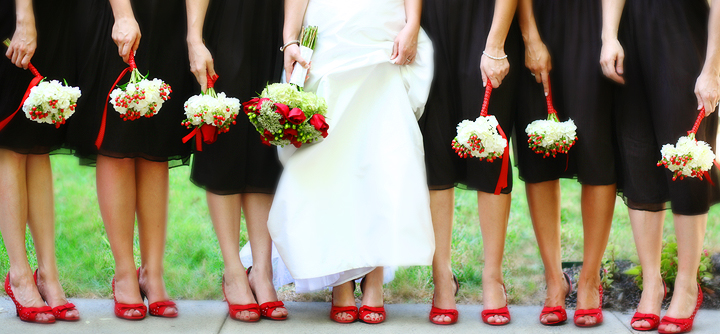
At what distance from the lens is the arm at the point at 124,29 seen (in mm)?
3389

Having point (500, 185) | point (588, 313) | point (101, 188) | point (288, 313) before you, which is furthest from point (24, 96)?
point (588, 313)

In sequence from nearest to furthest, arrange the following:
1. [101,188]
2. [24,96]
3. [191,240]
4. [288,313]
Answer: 1. [24,96]
2. [101,188]
3. [288,313]
4. [191,240]

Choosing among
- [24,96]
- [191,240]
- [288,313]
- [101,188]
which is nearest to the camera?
[24,96]

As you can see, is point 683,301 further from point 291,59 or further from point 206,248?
point 206,248

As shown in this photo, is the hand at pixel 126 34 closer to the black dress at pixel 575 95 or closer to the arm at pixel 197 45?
the arm at pixel 197 45

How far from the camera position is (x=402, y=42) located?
142 inches

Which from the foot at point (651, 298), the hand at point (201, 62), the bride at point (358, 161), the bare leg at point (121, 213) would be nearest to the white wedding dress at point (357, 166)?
the bride at point (358, 161)

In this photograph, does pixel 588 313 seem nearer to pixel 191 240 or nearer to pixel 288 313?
pixel 288 313

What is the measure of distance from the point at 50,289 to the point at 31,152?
71 centimetres

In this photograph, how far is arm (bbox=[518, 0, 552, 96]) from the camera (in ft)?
11.8

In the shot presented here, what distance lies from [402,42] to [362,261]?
113 centimetres

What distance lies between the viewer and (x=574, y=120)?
11.7 feet

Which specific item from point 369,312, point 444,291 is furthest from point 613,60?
point 369,312

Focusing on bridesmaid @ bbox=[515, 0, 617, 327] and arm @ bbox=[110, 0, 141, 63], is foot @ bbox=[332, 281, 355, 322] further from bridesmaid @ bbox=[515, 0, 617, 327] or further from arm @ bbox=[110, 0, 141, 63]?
arm @ bbox=[110, 0, 141, 63]
